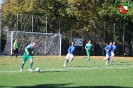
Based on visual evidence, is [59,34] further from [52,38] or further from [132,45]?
[132,45]

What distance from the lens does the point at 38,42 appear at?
44594 mm

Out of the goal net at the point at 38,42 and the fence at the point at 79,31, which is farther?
the fence at the point at 79,31

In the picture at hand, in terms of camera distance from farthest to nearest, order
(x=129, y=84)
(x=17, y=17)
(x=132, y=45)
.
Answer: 1. (x=132, y=45)
2. (x=17, y=17)
3. (x=129, y=84)

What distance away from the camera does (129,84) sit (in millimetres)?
14430

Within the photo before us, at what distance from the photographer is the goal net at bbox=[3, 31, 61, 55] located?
41.9 metres

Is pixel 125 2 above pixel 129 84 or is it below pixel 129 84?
above

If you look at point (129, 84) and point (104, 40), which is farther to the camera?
point (104, 40)

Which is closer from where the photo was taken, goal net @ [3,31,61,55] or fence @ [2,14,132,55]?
goal net @ [3,31,61,55]

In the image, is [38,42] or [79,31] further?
[79,31]

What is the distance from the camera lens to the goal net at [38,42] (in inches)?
1649

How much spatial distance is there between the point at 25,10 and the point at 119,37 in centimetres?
1523

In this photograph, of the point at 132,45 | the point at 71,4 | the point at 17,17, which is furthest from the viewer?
the point at 132,45

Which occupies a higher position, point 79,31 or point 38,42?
point 79,31

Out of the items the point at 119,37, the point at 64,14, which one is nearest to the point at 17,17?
the point at 64,14
